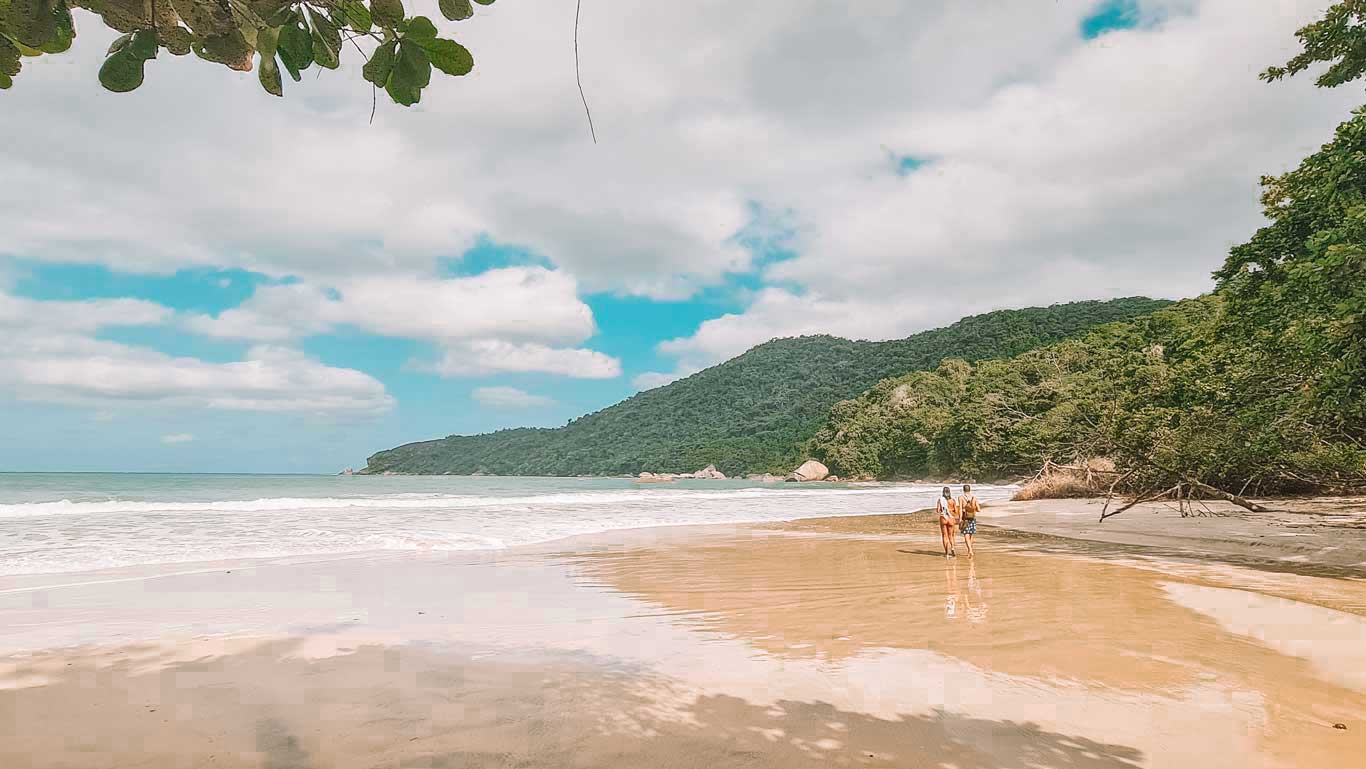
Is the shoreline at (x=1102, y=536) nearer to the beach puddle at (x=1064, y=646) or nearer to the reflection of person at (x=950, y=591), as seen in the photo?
the beach puddle at (x=1064, y=646)

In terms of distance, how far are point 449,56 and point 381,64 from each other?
0.19 metres

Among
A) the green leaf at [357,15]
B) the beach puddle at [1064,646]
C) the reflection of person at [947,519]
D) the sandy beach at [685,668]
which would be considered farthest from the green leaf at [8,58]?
the reflection of person at [947,519]

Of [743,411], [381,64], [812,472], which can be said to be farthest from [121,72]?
[743,411]

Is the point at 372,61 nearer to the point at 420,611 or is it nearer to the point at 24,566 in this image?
the point at 420,611

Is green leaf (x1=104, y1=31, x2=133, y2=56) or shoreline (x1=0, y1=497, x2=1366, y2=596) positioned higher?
green leaf (x1=104, y1=31, x2=133, y2=56)

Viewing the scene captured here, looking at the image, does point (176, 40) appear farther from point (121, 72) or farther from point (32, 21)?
point (32, 21)

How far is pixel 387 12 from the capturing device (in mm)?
1872

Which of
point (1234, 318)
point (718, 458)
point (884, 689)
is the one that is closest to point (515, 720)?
point (884, 689)

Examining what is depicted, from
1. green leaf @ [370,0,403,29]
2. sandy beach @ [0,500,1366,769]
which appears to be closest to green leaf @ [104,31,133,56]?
green leaf @ [370,0,403,29]

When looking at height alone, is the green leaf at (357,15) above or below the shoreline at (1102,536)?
above

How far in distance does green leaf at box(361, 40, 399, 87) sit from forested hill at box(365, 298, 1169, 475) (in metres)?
106

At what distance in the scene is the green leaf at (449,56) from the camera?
1769mm

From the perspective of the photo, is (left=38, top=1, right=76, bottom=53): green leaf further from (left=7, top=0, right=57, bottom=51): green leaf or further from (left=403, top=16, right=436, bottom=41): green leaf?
(left=403, top=16, right=436, bottom=41): green leaf

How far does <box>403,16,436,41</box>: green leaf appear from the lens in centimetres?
172
